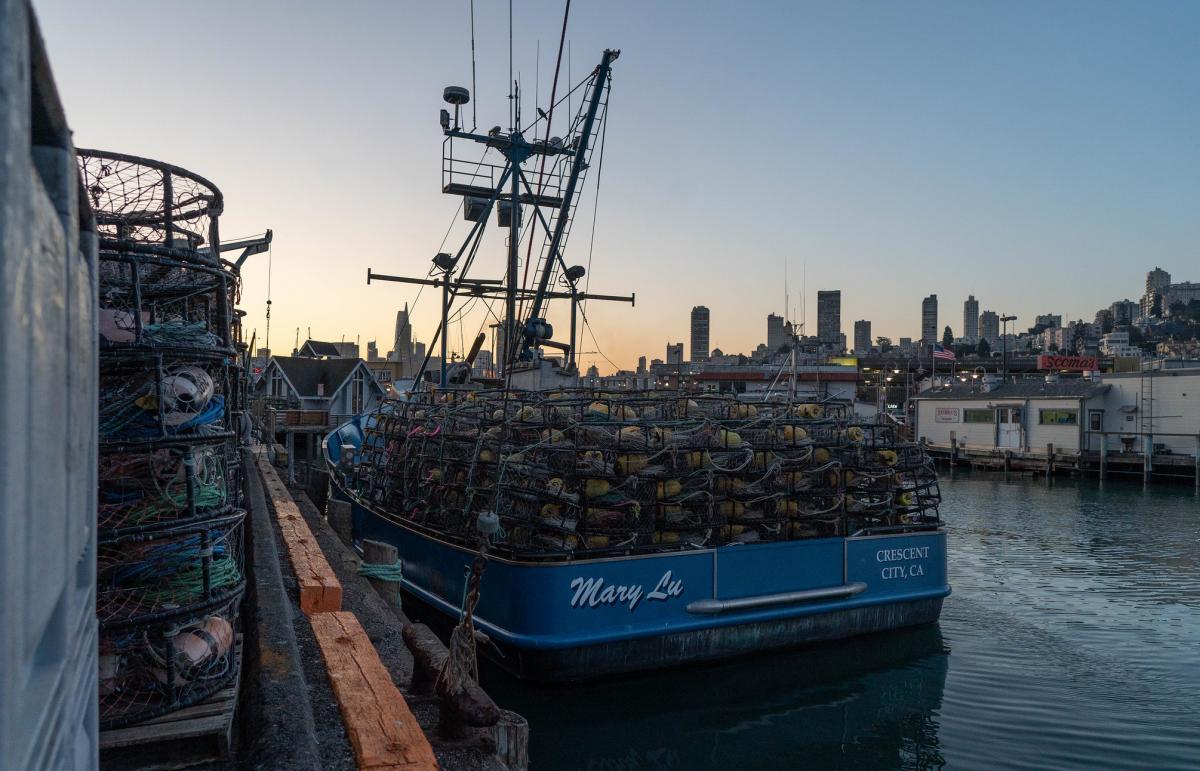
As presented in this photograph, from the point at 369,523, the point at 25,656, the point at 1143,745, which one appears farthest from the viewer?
the point at 369,523

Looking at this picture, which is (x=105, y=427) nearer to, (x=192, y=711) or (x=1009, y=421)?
(x=192, y=711)

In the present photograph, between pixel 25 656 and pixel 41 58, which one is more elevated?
pixel 41 58

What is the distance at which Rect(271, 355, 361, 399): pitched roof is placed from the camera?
45.9m

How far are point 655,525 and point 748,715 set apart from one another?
2449mm

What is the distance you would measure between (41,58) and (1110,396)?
167 feet

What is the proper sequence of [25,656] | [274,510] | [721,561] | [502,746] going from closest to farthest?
1. [25,656]
2. [502,746]
3. [721,561]
4. [274,510]

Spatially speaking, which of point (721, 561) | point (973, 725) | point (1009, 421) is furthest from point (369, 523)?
point (1009, 421)

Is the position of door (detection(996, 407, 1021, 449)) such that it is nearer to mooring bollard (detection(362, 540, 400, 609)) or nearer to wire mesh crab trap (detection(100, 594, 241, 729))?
mooring bollard (detection(362, 540, 400, 609))

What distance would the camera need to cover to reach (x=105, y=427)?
3844mm

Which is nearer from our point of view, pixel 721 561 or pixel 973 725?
pixel 973 725

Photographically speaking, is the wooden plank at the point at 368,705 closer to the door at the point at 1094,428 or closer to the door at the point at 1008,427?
the door at the point at 1094,428

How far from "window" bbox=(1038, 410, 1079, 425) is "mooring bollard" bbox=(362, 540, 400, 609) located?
4419 centimetres

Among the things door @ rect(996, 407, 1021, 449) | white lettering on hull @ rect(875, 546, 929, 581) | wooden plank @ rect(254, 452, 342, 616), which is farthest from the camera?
door @ rect(996, 407, 1021, 449)

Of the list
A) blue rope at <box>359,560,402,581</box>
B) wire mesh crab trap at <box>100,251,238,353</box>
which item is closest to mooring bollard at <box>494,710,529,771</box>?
wire mesh crab trap at <box>100,251,238,353</box>
